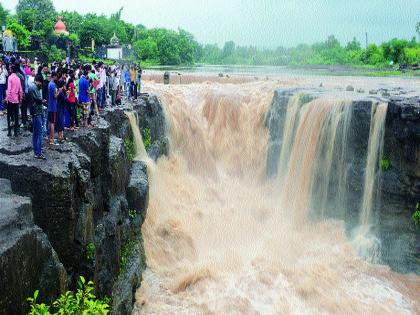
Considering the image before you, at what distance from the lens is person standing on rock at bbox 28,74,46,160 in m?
7.62

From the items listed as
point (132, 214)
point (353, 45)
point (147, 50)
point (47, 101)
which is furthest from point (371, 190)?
point (353, 45)

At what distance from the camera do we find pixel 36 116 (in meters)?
7.86

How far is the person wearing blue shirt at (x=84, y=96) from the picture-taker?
10.2 meters

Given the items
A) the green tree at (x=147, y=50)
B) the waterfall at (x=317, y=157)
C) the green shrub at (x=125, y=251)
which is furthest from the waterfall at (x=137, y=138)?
the green tree at (x=147, y=50)

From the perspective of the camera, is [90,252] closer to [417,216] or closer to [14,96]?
[14,96]

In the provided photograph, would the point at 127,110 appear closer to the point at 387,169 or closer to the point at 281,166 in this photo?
the point at 281,166

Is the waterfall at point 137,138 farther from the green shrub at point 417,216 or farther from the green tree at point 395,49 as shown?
the green tree at point 395,49

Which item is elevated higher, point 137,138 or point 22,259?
point 137,138

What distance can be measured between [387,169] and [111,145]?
25.7 feet

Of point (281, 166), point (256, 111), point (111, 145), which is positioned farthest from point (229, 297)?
point (256, 111)

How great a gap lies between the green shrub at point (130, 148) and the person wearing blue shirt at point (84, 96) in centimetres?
282

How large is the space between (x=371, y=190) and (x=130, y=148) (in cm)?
708

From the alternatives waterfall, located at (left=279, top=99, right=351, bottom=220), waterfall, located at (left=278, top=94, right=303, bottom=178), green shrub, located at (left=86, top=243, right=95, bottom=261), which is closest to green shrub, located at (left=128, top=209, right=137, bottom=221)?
green shrub, located at (left=86, top=243, right=95, bottom=261)

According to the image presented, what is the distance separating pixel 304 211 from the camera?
624 inches
